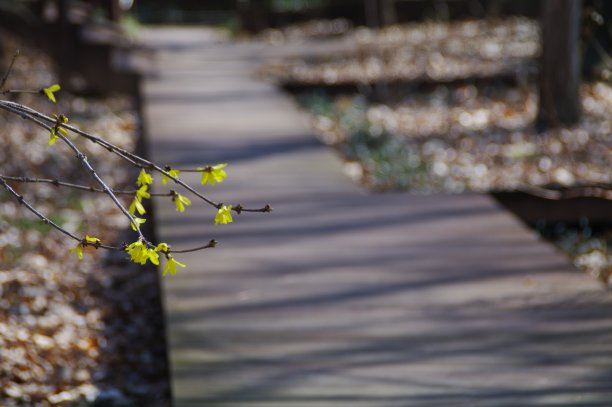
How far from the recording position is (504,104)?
13156 millimetres

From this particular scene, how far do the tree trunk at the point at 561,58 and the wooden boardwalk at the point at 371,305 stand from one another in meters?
3.23

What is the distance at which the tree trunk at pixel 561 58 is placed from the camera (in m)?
10.4

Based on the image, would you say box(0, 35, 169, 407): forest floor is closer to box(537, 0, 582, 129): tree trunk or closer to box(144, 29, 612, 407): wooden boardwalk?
box(144, 29, 612, 407): wooden boardwalk

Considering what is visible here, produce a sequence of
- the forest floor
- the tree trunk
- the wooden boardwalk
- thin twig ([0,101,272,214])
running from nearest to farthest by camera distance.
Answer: thin twig ([0,101,272,214]) → the wooden boardwalk → the forest floor → the tree trunk

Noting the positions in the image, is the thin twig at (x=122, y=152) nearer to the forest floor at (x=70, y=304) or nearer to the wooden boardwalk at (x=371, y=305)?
the wooden boardwalk at (x=371, y=305)

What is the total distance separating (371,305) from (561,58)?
6.18 meters

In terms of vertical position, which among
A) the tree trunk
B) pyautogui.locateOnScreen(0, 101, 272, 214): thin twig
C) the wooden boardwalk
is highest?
the tree trunk

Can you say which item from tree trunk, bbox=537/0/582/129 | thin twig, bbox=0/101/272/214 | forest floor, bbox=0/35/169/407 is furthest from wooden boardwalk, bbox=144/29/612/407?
tree trunk, bbox=537/0/582/129

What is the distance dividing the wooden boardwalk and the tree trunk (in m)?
3.23

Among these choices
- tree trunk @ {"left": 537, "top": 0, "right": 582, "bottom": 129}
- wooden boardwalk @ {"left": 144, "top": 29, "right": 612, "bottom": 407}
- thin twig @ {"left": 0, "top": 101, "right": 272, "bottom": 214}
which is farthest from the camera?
tree trunk @ {"left": 537, "top": 0, "right": 582, "bottom": 129}

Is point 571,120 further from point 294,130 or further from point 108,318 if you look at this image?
point 108,318

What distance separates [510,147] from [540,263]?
15.4 feet

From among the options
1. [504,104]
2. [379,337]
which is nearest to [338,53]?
[504,104]

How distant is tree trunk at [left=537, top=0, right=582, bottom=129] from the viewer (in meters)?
10.4
